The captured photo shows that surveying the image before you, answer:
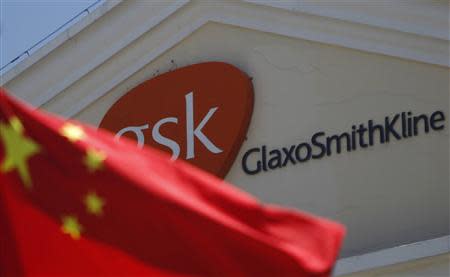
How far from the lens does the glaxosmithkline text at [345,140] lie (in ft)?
37.9

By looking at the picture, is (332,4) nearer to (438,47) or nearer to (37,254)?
(438,47)

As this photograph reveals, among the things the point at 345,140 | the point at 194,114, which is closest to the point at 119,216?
the point at 345,140

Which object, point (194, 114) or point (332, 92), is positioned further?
point (194, 114)

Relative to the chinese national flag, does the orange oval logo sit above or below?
below

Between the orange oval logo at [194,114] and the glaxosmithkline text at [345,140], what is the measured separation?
10.0 inches

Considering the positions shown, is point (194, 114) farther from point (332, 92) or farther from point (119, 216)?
point (119, 216)

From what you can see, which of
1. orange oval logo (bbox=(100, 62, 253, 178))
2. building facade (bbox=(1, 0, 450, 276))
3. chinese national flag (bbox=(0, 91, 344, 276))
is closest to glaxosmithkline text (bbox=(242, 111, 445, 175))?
building facade (bbox=(1, 0, 450, 276))

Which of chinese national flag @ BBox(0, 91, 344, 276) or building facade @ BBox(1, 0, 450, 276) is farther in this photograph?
building facade @ BBox(1, 0, 450, 276)

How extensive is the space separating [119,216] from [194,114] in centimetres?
669

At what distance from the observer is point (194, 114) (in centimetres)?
1267

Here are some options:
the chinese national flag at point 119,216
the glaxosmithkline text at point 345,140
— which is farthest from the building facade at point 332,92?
the chinese national flag at point 119,216

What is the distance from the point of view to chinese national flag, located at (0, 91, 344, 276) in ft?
19.0

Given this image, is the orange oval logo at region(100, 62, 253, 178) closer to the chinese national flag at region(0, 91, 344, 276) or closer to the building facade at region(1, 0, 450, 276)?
the building facade at region(1, 0, 450, 276)

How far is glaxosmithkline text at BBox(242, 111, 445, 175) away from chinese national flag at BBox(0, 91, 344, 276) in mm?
5807
